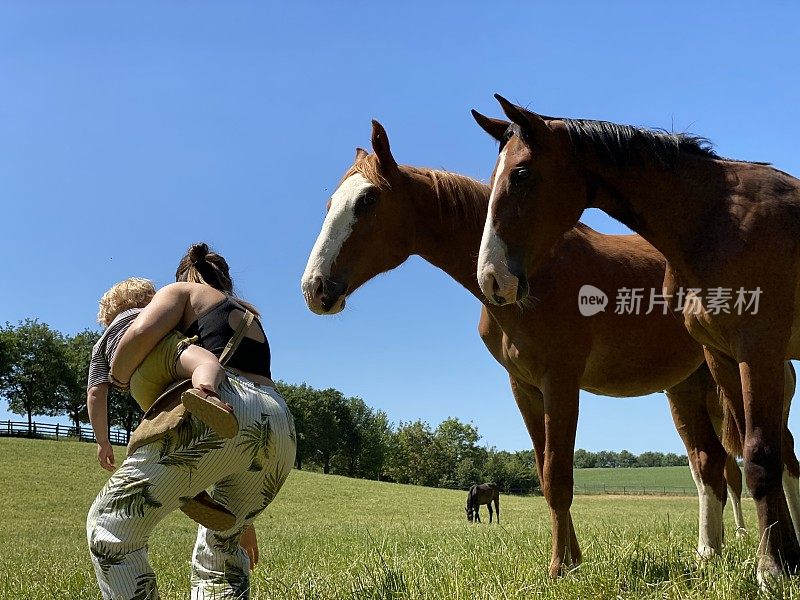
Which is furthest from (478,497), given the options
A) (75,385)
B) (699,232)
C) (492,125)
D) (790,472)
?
(75,385)

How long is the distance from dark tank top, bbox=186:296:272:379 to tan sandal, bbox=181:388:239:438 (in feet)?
1.74

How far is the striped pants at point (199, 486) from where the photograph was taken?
314cm

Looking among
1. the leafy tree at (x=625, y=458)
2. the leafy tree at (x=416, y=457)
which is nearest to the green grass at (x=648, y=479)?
the leafy tree at (x=416, y=457)

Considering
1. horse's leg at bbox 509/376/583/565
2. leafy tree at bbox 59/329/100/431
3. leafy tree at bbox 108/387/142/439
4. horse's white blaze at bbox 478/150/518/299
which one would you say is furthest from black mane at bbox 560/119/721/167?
leafy tree at bbox 59/329/100/431

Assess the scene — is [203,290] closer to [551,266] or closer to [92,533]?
[92,533]

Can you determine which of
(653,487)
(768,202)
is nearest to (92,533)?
(768,202)

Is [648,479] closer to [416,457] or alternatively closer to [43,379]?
[416,457]

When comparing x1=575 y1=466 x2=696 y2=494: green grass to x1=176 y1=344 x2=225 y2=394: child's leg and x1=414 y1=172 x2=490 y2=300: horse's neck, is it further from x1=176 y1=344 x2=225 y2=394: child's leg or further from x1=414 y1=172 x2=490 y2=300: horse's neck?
x1=176 y1=344 x2=225 y2=394: child's leg

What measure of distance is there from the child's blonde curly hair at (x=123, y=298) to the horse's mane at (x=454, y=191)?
1.80 m

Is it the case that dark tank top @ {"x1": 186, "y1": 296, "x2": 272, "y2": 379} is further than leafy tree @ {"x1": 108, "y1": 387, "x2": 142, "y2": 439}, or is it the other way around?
leafy tree @ {"x1": 108, "y1": 387, "x2": 142, "y2": 439}

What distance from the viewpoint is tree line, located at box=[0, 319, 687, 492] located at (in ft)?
212

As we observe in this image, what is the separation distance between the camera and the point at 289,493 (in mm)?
36438

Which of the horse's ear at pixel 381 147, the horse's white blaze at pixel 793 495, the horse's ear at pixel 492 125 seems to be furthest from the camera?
the horse's white blaze at pixel 793 495

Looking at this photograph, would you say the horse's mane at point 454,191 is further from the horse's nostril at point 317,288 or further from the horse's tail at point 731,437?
the horse's tail at point 731,437
